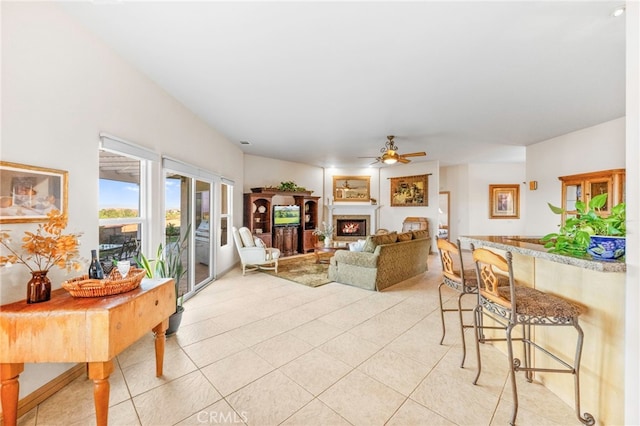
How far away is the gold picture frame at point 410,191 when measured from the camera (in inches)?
294

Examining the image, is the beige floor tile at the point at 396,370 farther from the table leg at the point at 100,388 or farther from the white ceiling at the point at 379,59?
the white ceiling at the point at 379,59

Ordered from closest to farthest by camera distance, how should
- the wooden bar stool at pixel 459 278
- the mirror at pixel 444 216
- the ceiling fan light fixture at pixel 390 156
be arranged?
the wooden bar stool at pixel 459 278, the ceiling fan light fixture at pixel 390 156, the mirror at pixel 444 216

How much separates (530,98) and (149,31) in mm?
4247

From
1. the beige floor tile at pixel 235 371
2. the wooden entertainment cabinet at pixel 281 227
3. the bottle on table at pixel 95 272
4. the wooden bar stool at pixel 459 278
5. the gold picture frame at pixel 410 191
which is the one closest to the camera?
the bottle on table at pixel 95 272

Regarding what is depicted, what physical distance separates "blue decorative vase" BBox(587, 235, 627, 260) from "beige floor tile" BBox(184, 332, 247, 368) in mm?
A: 2764

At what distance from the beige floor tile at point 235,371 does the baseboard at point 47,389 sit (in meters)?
0.99

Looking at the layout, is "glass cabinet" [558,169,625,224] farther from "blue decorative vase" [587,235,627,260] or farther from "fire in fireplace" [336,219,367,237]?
"fire in fireplace" [336,219,367,237]

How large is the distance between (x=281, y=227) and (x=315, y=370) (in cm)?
484

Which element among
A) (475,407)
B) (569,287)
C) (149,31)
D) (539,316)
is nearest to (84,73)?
(149,31)

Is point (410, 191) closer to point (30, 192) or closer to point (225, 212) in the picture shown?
point (225, 212)

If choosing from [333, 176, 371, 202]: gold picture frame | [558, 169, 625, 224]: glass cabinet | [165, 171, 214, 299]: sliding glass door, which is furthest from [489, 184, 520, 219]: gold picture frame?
[165, 171, 214, 299]: sliding glass door

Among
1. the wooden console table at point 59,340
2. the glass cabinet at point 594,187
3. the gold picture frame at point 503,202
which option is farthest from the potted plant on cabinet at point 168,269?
the gold picture frame at point 503,202

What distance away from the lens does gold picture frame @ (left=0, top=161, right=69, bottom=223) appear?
5.07ft

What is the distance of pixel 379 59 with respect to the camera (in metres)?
2.35
